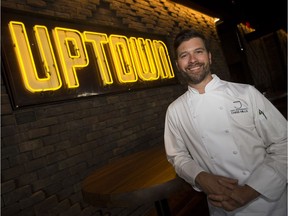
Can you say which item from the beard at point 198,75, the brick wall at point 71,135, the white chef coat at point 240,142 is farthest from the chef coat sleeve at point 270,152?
the brick wall at point 71,135

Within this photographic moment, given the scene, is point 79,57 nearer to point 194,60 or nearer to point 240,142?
point 194,60

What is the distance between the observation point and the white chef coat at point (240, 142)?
1.39 metres

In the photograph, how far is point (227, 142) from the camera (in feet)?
4.80

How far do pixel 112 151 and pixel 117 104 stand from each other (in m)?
0.60

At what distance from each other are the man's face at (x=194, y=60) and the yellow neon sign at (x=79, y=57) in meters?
1.52

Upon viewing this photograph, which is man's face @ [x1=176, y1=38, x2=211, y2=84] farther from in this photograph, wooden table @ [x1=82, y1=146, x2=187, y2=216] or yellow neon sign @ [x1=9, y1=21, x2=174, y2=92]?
yellow neon sign @ [x1=9, y1=21, x2=174, y2=92]

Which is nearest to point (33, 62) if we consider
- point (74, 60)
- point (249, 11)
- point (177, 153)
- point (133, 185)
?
point (74, 60)

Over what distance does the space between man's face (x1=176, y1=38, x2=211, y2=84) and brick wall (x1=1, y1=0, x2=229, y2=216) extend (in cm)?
152

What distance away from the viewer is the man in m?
1.35

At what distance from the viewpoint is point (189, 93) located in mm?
1652

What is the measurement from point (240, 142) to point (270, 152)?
175mm

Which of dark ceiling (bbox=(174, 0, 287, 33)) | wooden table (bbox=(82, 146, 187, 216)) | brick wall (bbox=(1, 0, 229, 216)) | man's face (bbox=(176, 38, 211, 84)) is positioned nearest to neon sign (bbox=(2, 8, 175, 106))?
brick wall (bbox=(1, 0, 229, 216))

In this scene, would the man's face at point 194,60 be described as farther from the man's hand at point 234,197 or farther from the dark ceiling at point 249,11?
the dark ceiling at point 249,11

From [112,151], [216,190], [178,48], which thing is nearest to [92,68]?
[112,151]
